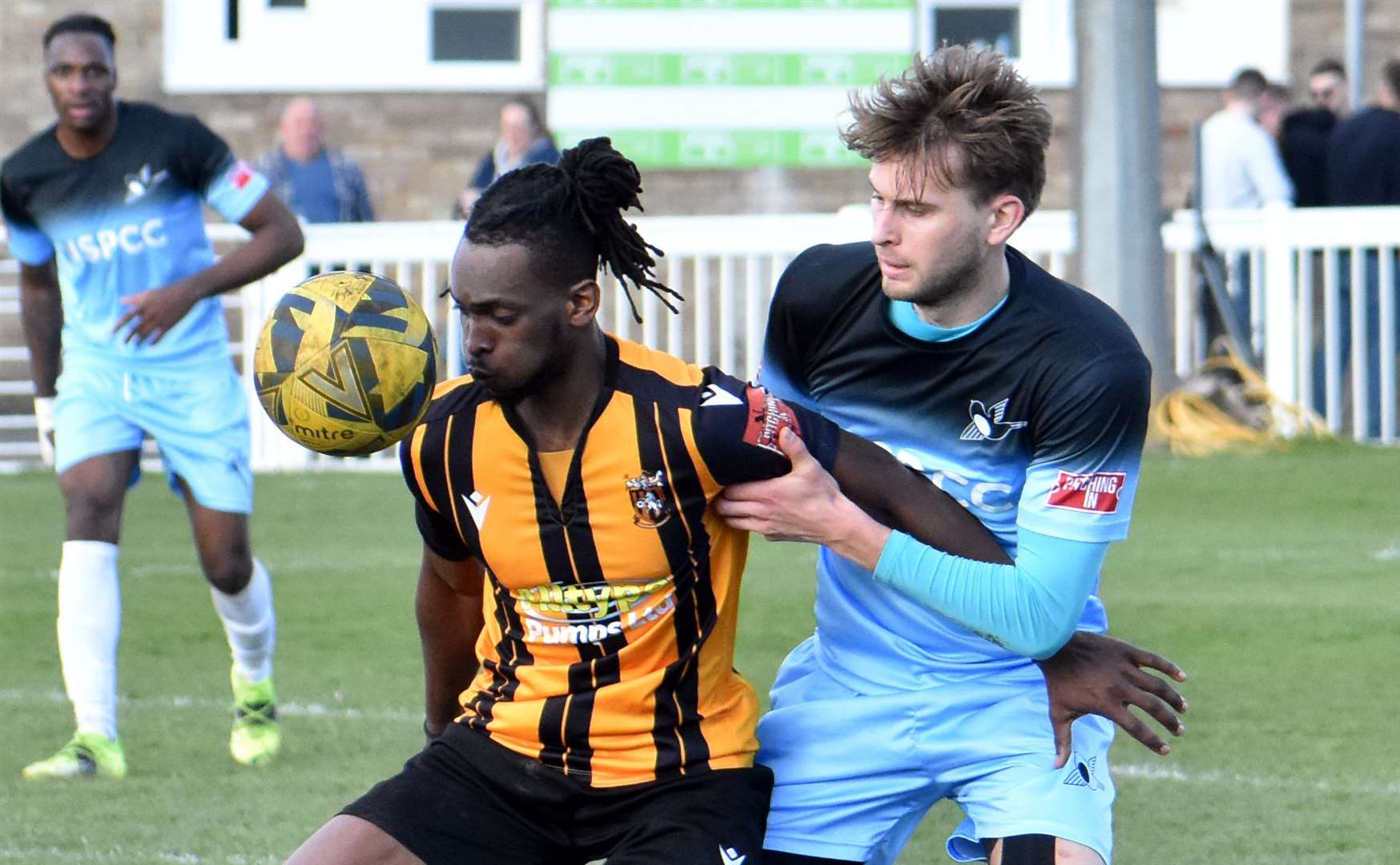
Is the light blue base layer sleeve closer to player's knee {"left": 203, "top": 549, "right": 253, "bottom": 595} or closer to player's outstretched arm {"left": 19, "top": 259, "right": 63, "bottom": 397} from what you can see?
player's knee {"left": 203, "top": 549, "right": 253, "bottom": 595}

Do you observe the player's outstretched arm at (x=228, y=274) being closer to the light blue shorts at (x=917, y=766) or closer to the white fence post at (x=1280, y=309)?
the light blue shorts at (x=917, y=766)

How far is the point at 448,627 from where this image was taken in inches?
176

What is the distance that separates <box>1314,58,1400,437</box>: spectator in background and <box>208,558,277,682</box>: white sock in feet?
27.8

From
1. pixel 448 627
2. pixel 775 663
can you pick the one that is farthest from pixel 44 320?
pixel 448 627

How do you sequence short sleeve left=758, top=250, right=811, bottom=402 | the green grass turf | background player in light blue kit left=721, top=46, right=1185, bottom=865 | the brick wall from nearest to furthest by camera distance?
background player in light blue kit left=721, top=46, right=1185, bottom=865 < short sleeve left=758, top=250, right=811, bottom=402 < the green grass turf < the brick wall

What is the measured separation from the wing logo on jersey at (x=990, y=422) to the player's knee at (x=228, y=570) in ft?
11.4

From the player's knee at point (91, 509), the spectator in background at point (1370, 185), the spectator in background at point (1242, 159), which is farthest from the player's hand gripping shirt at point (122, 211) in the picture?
the spectator in background at point (1242, 159)

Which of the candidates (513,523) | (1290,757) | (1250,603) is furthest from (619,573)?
(1250,603)

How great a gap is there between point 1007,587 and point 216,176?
13.1ft

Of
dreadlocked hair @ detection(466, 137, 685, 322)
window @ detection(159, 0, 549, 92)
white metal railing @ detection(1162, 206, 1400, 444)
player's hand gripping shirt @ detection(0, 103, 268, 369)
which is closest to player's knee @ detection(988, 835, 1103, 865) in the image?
dreadlocked hair @ detection(466, 137, 685, 322)

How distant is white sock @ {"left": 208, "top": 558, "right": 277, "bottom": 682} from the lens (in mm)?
7281

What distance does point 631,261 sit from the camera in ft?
13.7

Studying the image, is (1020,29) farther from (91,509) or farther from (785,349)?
(785,349)

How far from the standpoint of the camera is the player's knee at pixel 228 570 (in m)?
7.19
